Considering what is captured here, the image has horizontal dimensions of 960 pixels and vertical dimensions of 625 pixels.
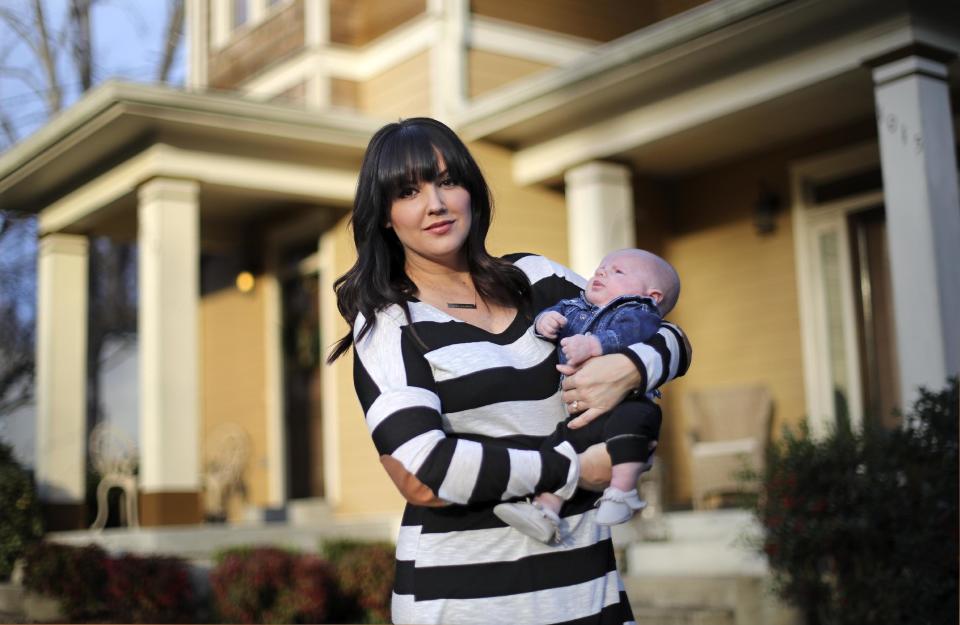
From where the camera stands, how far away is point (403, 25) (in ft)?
31.4

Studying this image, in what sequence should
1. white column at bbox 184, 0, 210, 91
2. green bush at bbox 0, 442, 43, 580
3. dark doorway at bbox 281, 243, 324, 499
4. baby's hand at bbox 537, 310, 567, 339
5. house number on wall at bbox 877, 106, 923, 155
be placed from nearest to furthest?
baby's hand at bbox 537, 310, 567, 339, house number on wall at bbox 877, 106, 923, 155, green bush at bbox 0, 442, 43, 580, dark doorway at bbox 281, 243, 324, 499, white column at bbox 184, 0, 210, 91

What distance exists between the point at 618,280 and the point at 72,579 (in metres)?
5.33

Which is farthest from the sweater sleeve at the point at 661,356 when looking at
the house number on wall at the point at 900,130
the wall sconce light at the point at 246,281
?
the wall sconce light at the point at 246,281

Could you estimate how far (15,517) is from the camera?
766 cm

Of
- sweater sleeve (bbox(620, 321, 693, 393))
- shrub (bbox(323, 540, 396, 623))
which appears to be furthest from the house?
sweater sleeve (bbox(620, 321, 693, 393))

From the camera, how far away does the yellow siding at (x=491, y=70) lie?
362 inches

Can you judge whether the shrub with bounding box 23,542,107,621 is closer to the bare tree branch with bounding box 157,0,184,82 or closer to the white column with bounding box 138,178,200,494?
the white column with bounding box 138,178,200,494

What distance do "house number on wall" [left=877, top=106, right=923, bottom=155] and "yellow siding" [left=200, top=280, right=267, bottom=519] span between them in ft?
21.0

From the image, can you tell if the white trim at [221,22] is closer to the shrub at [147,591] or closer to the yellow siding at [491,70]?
the yellow siding at [491,70]

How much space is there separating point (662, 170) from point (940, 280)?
3123 millimetres

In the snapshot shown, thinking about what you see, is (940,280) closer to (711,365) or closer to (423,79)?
(711,365)

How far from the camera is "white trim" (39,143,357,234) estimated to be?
8188mm

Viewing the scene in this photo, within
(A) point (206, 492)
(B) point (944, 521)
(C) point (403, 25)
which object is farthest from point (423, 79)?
(B) point (944, 521)

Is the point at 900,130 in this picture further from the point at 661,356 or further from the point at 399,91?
the point at 661,356
